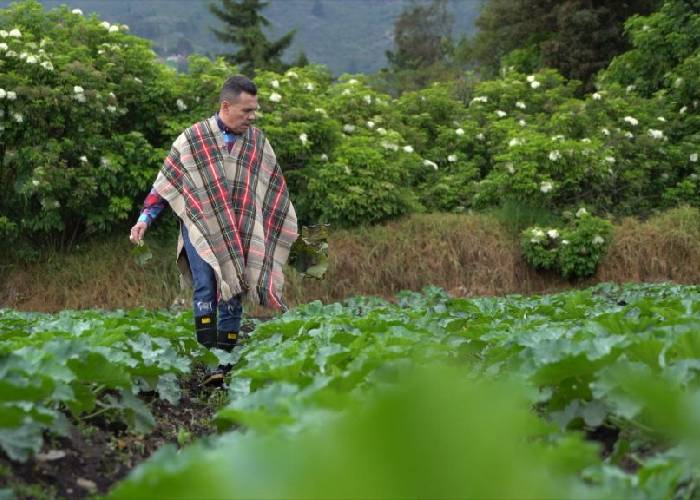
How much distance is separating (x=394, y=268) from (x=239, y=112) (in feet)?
19.5

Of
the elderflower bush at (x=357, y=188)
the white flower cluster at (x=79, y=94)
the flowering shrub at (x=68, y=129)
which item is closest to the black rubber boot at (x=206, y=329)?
the flowering shrub at (x=68, y=129)

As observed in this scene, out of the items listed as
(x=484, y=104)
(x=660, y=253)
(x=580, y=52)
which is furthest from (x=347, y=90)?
(x=580, y=52)

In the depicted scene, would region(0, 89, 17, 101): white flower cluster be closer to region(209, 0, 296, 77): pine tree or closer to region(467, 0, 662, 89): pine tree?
region(467, 0, 662, 89): pine tree

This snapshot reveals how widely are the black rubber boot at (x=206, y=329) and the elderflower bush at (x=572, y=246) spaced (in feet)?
20.6

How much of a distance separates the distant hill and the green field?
99.4m

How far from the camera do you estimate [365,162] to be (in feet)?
36.4

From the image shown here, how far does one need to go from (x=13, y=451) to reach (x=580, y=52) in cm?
1763

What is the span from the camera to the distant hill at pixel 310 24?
352 ft

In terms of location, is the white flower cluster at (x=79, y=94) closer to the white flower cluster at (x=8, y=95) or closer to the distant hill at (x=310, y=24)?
the white flower cluster at (x=8, y=95)

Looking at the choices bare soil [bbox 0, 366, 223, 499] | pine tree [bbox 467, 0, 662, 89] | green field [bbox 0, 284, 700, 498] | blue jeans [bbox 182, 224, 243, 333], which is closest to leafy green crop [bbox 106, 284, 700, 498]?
green field [bbox 0, 284, 700, 498]

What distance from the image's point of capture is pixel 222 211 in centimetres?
516

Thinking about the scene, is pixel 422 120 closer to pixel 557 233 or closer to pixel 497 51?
pixel 557 233

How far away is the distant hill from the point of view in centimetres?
10719

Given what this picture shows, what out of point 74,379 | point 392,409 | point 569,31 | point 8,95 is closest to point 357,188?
point 8,95
